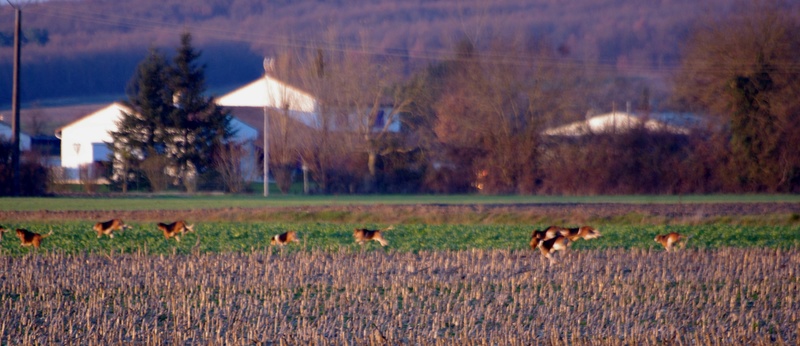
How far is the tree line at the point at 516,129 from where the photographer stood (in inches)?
1901

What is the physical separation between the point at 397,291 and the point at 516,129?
42887mm

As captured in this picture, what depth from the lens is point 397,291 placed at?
41.5ft

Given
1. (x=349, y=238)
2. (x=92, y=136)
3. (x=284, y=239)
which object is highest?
(x=92, y=136)

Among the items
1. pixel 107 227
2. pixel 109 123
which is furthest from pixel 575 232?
pixel 109 123

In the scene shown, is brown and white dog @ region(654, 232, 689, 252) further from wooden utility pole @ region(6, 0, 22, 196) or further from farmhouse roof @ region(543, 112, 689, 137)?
farmhouse roof @ region(543, 112, 689, 137)

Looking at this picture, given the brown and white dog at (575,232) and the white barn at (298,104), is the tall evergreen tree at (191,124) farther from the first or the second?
the brown and white dog at (575,232)

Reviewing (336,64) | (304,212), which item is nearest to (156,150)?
(336,64)

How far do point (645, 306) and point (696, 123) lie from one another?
4364 cm

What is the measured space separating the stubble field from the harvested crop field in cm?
4

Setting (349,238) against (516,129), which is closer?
(349,238)

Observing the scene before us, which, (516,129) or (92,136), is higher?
(92,136)

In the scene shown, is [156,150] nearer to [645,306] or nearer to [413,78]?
[413,78]

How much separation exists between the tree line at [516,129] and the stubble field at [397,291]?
98.5 feet

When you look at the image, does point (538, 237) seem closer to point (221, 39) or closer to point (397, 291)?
point (397, 291)
